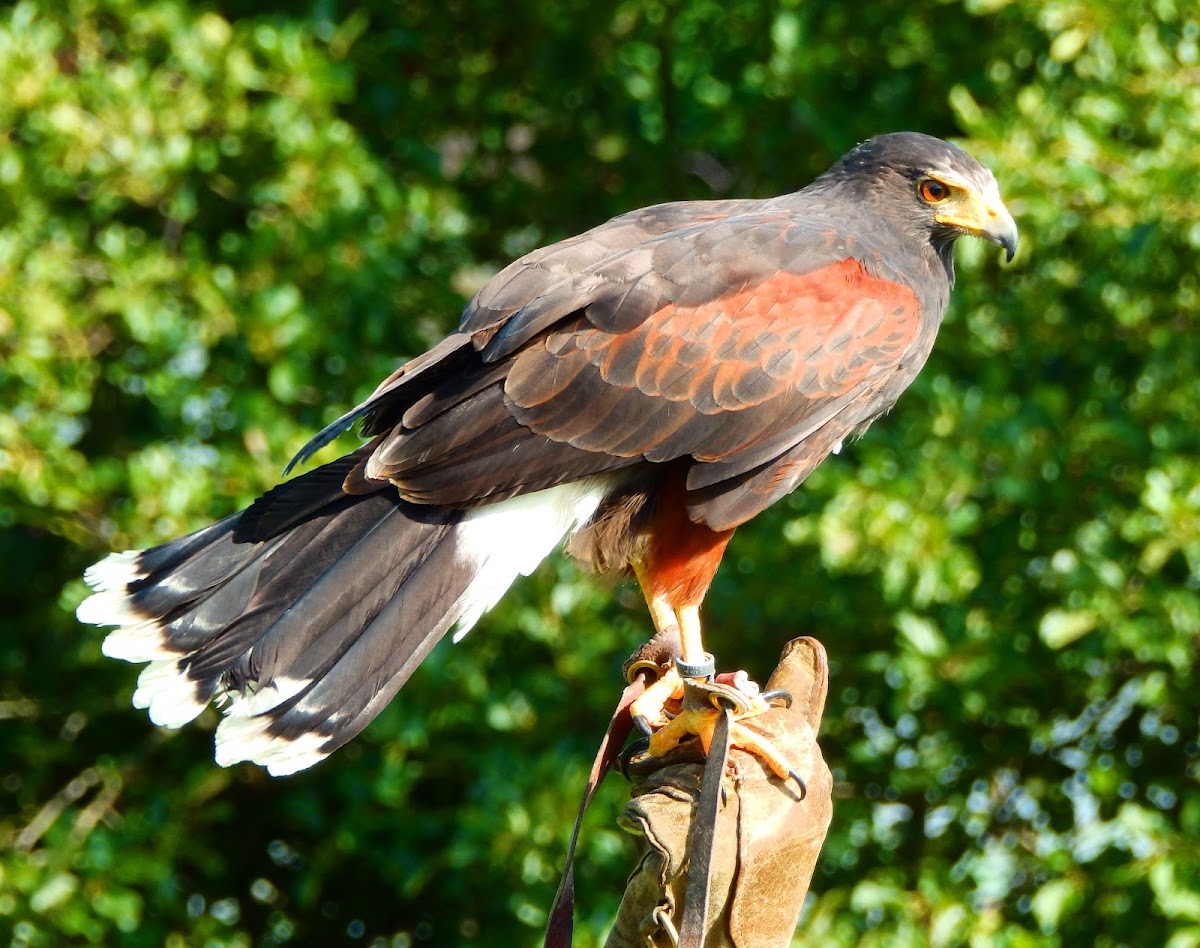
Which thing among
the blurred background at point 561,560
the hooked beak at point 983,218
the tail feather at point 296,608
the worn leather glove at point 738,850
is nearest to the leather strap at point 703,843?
the worn leather glove at point 738,850

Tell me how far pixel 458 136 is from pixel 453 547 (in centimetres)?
381

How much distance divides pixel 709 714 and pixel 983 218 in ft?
4.98

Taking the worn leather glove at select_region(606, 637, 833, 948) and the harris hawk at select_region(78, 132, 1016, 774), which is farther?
the harris hawk at select_region(78, 132, 1016, 774)

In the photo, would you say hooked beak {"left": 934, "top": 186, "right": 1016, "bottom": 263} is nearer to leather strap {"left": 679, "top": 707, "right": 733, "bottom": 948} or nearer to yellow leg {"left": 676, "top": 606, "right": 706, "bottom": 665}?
yellow leg {"left": 676, "top": 606, "right": 706, "bottom": 665}

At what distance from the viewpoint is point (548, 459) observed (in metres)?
3.37

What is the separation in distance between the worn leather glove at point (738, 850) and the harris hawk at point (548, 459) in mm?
361

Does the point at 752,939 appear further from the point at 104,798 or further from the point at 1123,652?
the point at 104,798

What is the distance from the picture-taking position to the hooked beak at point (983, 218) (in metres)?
3.98

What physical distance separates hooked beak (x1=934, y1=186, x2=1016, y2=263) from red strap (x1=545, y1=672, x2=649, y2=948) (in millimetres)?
1418

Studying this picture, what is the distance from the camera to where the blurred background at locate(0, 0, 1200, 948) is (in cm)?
499

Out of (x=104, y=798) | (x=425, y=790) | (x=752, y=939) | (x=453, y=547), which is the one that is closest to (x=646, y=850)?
(x=752, y=939)

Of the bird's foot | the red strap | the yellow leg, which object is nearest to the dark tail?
the red strap

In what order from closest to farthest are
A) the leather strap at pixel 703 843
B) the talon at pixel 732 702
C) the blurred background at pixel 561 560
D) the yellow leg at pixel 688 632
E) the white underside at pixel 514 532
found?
the leather strap at pixel 703 843 < the talon at pixel 732 702 < the white underside at pixel 514 532 < the yellow leg at pixel 688 632 < the blurred background at pixel 561 560

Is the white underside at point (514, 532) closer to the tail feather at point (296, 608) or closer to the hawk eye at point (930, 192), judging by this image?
the tail feather at point (296, 608)
